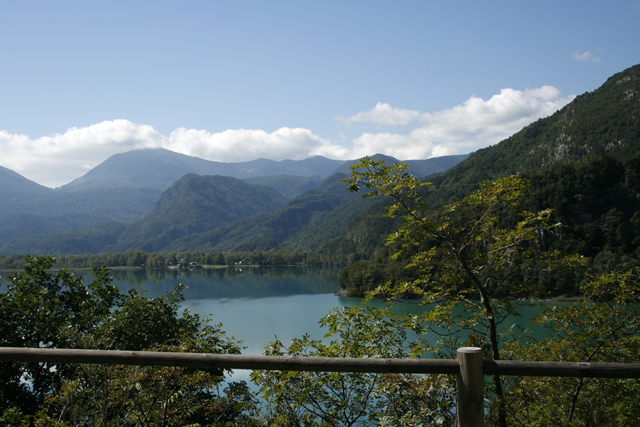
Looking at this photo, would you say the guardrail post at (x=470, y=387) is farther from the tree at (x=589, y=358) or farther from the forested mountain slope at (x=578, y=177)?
the forested mountain slope at (x=578, y=177)

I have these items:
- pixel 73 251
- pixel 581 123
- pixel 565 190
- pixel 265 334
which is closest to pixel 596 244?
pixel 565 190

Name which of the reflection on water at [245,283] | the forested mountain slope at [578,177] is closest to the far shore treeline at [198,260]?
the reflection on water at [245,283]

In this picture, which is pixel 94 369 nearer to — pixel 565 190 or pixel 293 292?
pixel 293 292

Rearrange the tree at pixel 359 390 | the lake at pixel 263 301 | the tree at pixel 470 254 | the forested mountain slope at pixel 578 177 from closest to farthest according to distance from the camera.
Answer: the tree at pixel 359 390
the tree at pixel 470 254
the lake at pixel 263 301
the forested mountain slope at pixel 578 177

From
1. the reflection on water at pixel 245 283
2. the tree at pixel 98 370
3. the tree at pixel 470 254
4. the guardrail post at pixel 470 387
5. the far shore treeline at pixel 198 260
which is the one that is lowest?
the reflection on water at pixel 245 283

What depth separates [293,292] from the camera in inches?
2343

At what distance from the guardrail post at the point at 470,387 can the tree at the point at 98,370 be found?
1.84 metres

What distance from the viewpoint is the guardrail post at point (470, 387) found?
155cm

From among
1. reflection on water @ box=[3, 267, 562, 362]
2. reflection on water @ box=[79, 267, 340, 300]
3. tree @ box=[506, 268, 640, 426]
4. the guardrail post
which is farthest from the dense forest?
reflection on water @ box=[79, 267, 340, 300]

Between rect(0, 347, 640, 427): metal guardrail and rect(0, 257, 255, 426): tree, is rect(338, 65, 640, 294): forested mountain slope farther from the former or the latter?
rect(0, 347, 640, 427): metal guardrail

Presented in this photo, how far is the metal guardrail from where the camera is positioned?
1546 millimetres

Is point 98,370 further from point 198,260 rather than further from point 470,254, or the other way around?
point 198,260

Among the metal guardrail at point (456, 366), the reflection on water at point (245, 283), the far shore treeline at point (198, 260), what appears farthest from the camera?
the far shore treeline at point (198, 260)

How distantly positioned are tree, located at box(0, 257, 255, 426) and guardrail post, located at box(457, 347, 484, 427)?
6.03ft
